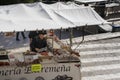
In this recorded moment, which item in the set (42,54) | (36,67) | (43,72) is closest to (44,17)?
(42,54)

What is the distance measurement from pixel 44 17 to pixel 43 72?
1.63 metres

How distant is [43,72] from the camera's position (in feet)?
34.6

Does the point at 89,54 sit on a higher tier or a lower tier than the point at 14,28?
lower

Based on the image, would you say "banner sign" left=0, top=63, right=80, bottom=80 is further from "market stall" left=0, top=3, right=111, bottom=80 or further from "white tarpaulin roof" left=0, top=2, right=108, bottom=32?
"white tarpaulin roof" left=0, top=2, right=108, bottom=32

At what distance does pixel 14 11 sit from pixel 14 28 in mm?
1382

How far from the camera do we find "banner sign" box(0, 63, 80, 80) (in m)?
10.4

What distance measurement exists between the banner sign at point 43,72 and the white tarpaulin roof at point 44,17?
1178 millimetres

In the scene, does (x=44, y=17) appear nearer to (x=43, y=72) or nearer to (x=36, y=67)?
(x=36, y=67)

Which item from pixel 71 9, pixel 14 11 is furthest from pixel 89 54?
pixel 14 11

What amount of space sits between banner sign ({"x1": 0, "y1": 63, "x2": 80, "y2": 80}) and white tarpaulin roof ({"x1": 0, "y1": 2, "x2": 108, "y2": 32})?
1.18 metres

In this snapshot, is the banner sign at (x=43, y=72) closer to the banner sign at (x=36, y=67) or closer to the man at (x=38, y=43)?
the banner sign at (x=36, y=67)

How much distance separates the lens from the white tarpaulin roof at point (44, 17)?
10.2 meters

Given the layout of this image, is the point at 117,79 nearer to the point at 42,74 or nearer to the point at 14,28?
the point at 42,74

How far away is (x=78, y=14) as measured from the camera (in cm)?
1127
